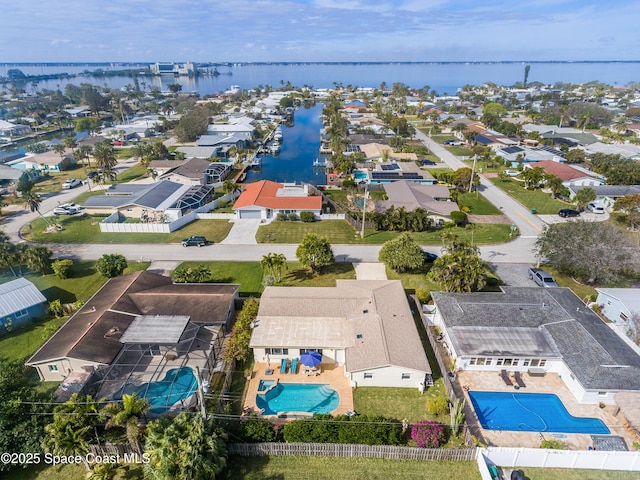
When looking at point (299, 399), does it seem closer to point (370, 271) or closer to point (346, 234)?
point (370, 271)

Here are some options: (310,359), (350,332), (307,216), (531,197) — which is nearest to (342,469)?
(310,359)

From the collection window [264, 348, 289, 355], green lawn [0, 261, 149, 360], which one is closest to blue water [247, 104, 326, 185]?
green lawn [0, 261, 149, 360]

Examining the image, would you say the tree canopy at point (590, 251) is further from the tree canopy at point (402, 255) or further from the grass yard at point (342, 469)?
the grass yard at point (342, 469)

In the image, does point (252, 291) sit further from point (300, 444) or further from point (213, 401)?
point (300, 444)

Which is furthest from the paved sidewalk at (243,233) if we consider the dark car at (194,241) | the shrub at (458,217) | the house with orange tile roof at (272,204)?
the shrub at (458,217)

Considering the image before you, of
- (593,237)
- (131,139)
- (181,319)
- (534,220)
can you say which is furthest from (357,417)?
(131,139)

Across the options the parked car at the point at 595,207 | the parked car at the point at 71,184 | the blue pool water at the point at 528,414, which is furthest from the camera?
the parked car at the point at 71,184

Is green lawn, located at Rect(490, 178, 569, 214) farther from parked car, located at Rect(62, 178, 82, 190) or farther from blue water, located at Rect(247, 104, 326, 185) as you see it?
parked car, located at Rect(62, 178, 82, 190)
